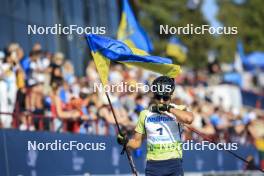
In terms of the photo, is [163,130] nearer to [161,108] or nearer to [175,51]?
[161,108]

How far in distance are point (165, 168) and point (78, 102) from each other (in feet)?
22.6

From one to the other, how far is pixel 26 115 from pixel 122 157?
4.44 m

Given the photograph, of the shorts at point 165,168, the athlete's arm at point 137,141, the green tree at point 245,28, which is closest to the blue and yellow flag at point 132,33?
the athlete's arm at point 137,141

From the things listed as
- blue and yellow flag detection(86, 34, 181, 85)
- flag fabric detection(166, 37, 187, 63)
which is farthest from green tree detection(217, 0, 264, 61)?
blue and yellow flag detection(86, 34, 181, 85)

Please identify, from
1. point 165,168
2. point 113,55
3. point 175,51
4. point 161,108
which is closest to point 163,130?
point 161,108

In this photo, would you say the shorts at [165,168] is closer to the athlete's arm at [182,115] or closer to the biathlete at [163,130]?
the biathlete at [163,130]

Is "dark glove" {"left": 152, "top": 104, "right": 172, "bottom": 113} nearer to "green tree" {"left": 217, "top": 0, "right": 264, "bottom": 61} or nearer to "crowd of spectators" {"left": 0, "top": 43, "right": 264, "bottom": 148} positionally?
"crowd of spectators" {"left": 0, "top": 43, "right": 264, "bottom": 148}

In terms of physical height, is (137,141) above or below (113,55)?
Result: below

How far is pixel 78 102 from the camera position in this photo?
18078mm

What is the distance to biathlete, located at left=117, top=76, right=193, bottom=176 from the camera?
11383 mm

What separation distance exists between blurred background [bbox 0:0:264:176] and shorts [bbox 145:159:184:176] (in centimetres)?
390

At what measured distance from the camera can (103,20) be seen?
28656mm


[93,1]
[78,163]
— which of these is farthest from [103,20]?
[78,163]

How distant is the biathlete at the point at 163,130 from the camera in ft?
37.3
